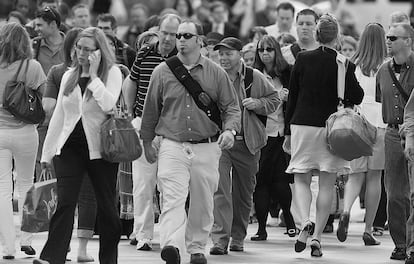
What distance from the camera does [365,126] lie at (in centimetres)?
1358

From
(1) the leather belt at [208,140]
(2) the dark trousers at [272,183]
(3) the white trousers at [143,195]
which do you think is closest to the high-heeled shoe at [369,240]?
(2) the dark trousers at [272,183]

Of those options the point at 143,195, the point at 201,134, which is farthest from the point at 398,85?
the point at 143,195

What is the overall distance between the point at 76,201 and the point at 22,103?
67.1 inches

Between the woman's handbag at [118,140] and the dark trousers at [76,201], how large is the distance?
0.23 m

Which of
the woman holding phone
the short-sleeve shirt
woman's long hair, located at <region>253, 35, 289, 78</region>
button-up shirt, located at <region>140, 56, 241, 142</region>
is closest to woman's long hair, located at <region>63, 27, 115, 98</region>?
the woman holding phone

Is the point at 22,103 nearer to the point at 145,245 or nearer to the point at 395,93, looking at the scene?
the point at 145,245

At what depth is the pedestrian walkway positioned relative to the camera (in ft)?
44.4

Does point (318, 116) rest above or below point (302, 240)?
above

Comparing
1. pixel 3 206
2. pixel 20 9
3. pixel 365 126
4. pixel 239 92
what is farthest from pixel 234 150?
pixel 20 9

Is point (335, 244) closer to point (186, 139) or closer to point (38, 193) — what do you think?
point (186, 139)

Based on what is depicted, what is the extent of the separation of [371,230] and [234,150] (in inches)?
79.6

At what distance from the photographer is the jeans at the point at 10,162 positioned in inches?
525

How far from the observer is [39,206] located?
40.5ft

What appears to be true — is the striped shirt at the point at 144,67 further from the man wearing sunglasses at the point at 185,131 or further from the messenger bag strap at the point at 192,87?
the messenger bag strap at the point at 192,87
